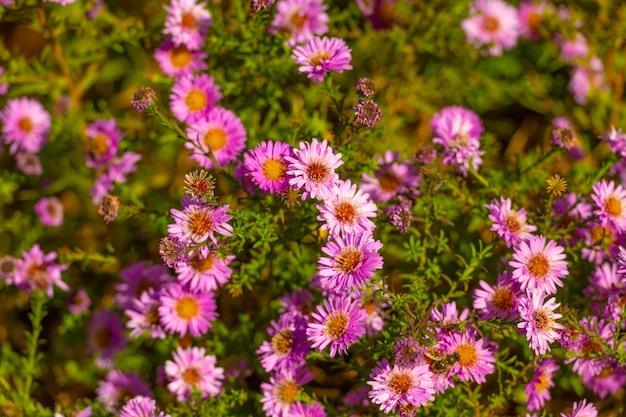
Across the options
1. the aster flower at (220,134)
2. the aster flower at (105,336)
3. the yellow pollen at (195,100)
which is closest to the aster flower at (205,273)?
the aster flower at (220,134)

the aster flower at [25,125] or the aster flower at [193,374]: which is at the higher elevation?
the aster flower at [25,125]

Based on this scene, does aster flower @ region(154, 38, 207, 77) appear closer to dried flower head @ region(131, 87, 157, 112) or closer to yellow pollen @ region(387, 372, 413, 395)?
dried flower head @ region(131, 87, 157, 112)

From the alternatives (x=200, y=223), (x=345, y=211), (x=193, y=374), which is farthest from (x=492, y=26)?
(x=193, y=374)

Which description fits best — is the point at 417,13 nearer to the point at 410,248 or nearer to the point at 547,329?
the point at 410,248

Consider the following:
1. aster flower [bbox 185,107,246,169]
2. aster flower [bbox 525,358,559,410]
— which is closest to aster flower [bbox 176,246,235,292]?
aster flower [bbox 185,107,246,169]

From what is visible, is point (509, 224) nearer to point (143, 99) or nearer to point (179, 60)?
point (143, 99)

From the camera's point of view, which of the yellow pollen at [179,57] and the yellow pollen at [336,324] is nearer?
the yellow pollen at [336,324]

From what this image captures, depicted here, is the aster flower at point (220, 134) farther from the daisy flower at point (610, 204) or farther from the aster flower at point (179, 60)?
the daisy flower at point (610, 204)

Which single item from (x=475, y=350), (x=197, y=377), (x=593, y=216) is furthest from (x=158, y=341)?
(x=593, y=216)
